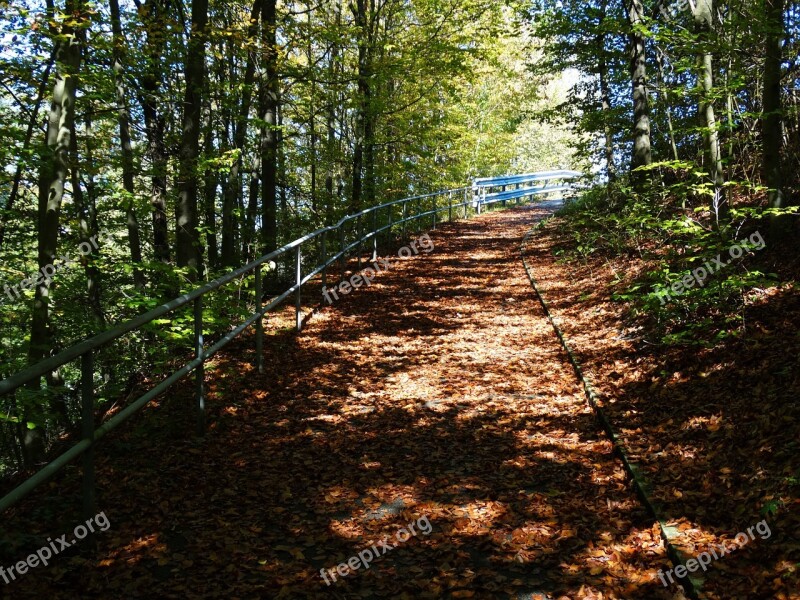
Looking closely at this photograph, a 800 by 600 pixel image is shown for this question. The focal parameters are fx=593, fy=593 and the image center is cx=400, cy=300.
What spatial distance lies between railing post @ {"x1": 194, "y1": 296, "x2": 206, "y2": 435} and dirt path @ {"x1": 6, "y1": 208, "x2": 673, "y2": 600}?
192 millimetres

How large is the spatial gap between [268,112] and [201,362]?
25.1 ft

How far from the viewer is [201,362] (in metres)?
5.02

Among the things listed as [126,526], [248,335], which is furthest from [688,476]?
[248,335]

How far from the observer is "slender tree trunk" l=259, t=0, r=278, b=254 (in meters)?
10.6

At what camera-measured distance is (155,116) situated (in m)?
11.5

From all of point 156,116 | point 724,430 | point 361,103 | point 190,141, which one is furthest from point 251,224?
point 724,430

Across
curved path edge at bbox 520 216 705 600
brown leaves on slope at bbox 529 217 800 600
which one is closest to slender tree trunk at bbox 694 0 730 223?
brown leaves on slope at bbox 529 217 800 600

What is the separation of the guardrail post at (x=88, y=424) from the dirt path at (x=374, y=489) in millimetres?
247

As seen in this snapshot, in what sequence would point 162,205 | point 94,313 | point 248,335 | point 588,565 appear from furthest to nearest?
point 162,205 → point 94,313 → point 248,335 → point 588,565

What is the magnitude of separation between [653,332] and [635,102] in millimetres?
6548

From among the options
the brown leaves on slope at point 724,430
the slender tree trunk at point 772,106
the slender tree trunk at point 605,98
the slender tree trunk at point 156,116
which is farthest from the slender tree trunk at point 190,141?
the slender tree trunk at point 605,98

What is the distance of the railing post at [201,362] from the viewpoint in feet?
16.2

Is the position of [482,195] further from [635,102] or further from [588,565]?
[588,565]

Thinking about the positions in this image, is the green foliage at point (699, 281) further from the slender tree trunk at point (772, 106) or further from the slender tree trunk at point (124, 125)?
the slender tree trunk at point (124, 125)
